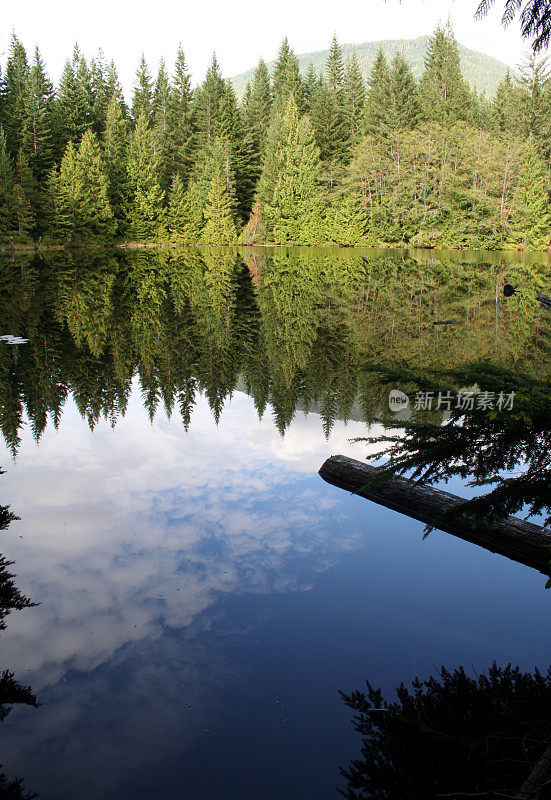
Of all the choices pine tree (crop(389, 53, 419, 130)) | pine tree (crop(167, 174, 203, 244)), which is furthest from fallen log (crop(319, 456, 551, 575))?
pine tree (crop(389, 53, 419, 130))

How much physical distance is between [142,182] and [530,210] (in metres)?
24.9

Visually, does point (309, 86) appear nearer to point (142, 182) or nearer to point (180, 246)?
point (180, 246)

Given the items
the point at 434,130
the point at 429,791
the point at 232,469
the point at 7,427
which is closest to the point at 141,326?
the point at 7,427

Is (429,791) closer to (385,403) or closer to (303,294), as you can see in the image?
(385,403)

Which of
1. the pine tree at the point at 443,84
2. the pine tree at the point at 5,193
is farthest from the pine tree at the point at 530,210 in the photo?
the pine tree at the point at 5,193

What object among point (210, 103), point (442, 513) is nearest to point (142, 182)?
point (210, 103)

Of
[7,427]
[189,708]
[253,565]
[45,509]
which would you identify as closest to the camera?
[189,708]

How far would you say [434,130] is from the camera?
4241 cm

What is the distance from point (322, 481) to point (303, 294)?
40.8 ft

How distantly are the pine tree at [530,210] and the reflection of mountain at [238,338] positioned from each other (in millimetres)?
23330

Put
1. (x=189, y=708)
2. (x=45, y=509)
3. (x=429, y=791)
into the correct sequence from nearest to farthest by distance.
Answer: (x=429, y=791)
(x=189, y=708)
(x=45, y=509)

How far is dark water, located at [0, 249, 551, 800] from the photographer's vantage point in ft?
8.57

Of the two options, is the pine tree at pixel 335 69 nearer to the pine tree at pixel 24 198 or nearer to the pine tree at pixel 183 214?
the pine tree at pixel 183 214

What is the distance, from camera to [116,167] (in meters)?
41.5
